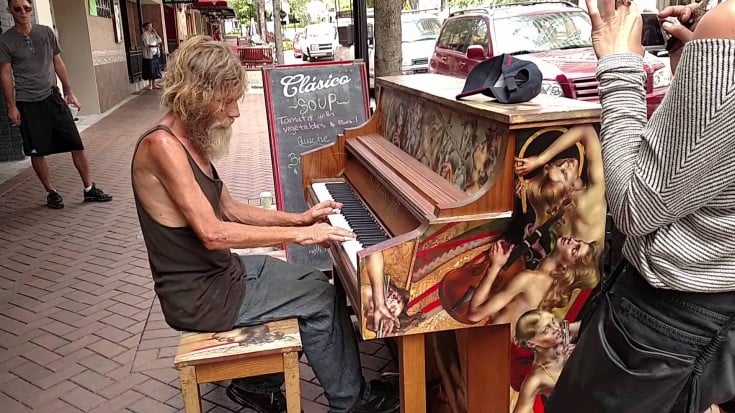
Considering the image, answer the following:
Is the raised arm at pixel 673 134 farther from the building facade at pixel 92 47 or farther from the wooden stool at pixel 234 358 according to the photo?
the building facade at pixel 92 47

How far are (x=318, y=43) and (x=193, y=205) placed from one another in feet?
88.1

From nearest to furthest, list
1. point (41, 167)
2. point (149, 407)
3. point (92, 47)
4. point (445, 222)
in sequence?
point (445, 222) < point (149, 407) < point (41, 167) < point (92, 47)

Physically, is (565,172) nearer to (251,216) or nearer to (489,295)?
(489,295)

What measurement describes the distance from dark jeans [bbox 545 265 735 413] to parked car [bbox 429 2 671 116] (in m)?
5.40

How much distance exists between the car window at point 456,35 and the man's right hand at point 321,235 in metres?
7.52

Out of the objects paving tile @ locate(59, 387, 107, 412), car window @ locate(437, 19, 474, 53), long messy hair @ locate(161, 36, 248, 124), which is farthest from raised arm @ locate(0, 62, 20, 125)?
car window @ locate(437, 19, 474, 53)

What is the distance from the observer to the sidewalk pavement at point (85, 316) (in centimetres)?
322

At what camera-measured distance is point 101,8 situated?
13984 mm

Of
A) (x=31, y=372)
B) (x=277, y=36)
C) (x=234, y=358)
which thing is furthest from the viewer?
(x=277, y=36)

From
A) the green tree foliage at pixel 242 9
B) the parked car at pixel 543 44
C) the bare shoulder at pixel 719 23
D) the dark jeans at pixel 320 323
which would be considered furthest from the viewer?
the green tree foliage at pixel 242 9

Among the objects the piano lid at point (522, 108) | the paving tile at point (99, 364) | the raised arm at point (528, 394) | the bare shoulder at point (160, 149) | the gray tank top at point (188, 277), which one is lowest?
the paving tile at point (99, 364)

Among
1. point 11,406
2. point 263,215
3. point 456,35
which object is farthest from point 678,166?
point 456,35

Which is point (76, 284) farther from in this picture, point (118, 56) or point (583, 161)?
point (118, 56)

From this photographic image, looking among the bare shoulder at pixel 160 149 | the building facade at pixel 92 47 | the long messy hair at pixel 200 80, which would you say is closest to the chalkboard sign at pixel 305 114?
the long messy hair at pixel 200 80
